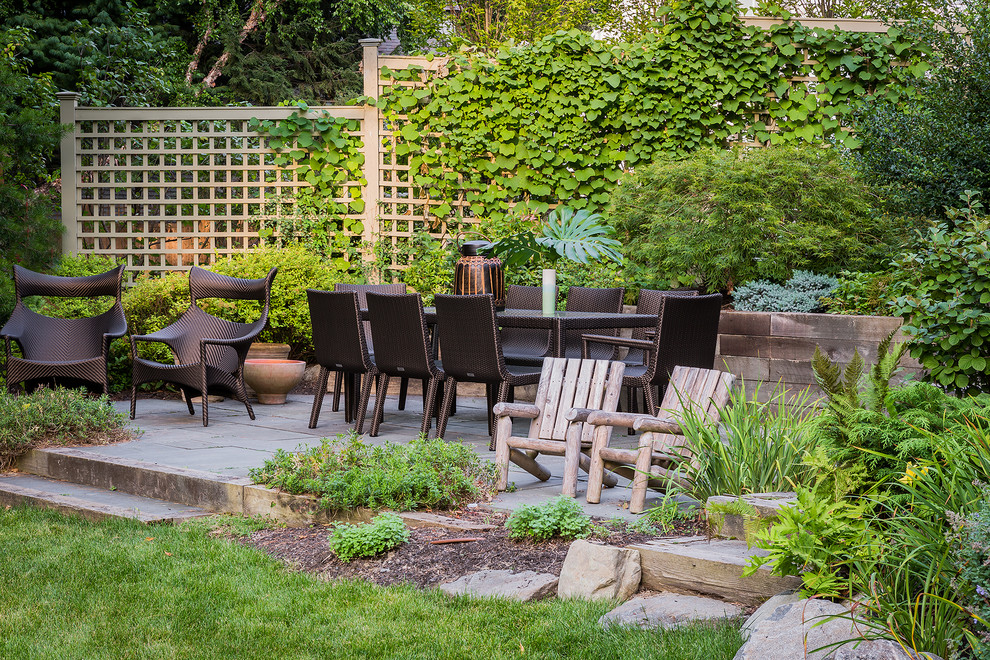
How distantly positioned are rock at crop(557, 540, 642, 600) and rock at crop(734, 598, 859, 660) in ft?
1.98

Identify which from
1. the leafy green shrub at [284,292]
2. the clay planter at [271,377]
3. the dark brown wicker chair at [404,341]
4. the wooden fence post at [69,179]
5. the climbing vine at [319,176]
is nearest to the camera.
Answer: the dark brown wicker chair at [404,341]

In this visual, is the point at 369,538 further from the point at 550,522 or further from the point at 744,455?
the point at 744,455

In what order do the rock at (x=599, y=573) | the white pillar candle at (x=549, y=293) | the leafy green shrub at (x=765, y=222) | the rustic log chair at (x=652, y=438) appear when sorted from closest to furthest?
the rock at (x=599, y=573) → the rustic log chair at (x=652, y=438) → the white pillar candle at (x=549, y=293) → the leafy green shrub at (x=765, y=222)

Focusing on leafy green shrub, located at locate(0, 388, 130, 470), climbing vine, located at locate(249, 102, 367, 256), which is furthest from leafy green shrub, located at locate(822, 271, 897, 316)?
leafy green shrub, located at locate(0, 388, 130, 470)

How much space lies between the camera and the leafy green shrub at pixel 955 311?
372 centimetres

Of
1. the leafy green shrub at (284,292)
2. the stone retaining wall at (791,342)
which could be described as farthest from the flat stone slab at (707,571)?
the leafy green shrub at (284,292)

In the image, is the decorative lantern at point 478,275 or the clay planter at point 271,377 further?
the clay planter at point 271,377

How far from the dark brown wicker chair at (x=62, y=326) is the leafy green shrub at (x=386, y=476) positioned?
9.95ft

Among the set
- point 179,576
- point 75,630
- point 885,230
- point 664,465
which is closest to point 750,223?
point 885,230

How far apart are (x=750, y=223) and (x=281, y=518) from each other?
4392 mm

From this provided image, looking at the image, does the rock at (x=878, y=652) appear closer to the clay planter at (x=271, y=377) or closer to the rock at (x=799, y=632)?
the rock at (x=799, y=632)

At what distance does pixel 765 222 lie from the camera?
6750 millimetres

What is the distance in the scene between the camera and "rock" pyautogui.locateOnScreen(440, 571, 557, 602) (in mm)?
2852

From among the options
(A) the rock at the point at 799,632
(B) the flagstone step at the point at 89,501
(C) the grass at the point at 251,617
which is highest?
(A) the rock at the point at 799,632
